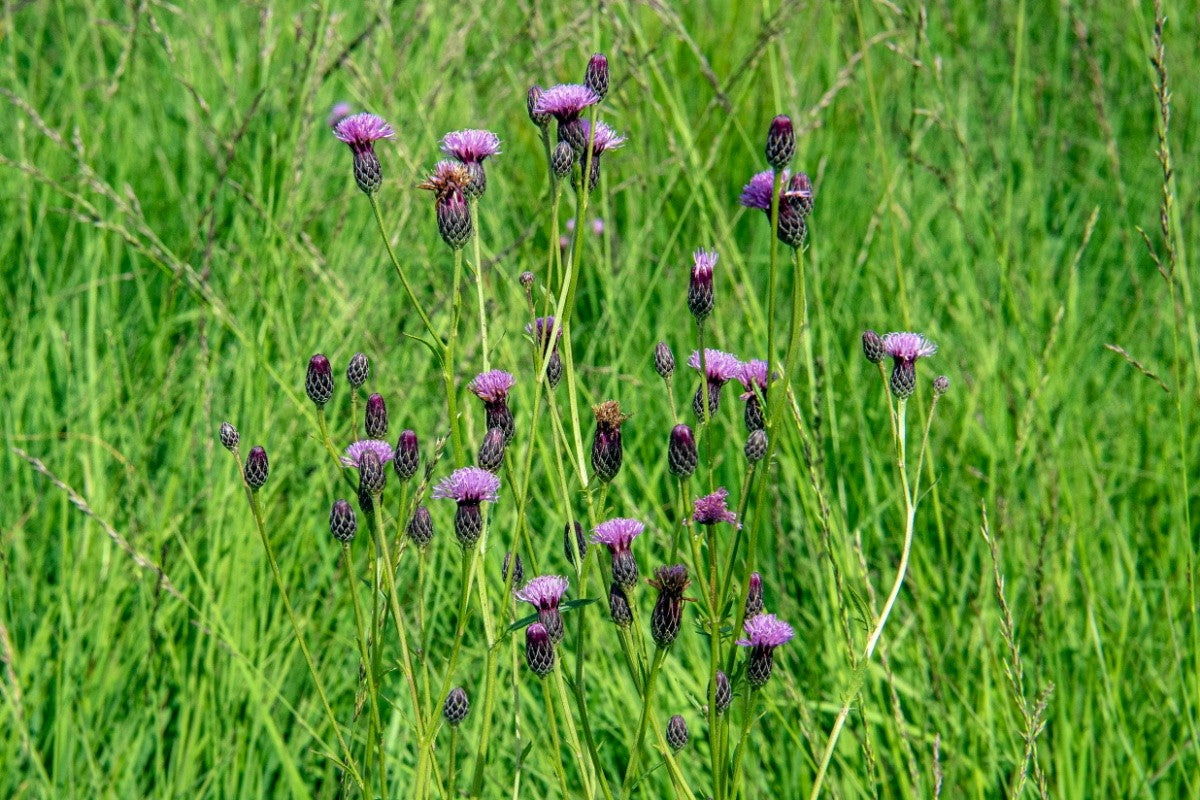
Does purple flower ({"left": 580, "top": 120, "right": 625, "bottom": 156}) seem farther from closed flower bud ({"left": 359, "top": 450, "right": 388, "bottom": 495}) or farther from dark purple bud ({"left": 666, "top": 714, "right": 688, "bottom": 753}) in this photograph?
dark purple bud ({"left": 666, "top": 714, "right": 688, "bottom": 753})

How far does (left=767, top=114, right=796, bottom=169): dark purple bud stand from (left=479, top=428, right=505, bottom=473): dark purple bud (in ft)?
1.23

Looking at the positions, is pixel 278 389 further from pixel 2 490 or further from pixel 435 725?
pixel 435 725

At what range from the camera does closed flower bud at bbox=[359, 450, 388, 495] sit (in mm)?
1187

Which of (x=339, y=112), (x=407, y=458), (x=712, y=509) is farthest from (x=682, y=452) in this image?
(x=339, y=112)

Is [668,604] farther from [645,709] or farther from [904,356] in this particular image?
[904,356]

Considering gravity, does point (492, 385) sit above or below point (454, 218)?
below

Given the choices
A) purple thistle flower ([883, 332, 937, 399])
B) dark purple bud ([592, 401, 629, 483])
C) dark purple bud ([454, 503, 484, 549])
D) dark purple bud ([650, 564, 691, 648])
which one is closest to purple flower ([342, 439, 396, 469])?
dark purple bud ([454, 503, 484, 549])

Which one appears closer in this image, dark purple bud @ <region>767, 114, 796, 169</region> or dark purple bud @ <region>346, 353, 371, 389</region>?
dark purple bud @ <region>767, 114, 796, 169</region>

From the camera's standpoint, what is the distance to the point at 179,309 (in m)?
2.73

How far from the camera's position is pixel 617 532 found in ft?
3.74

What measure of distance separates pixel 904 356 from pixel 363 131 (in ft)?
2.23

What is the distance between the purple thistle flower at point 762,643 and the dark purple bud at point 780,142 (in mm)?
450

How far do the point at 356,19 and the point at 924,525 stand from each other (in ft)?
8.50

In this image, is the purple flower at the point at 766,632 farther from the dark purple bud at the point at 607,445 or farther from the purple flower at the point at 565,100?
the purple flower at the point at 565,100
